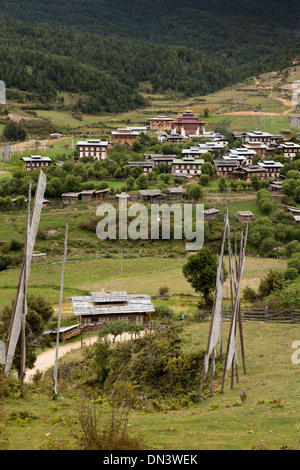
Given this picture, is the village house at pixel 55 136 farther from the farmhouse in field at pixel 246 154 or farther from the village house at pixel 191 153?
the farmhouse in field at pixel 246 154

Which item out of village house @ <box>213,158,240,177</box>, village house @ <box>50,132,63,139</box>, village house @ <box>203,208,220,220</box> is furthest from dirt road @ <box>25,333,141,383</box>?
village house @ <box>50,132,63,139</box>

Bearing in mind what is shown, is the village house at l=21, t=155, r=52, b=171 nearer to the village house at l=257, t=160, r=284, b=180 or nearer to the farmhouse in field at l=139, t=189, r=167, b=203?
the farmhouse in field at l=139, t=189, r=167, b=203

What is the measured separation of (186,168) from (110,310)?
150ft

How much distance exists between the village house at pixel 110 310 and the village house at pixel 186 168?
43.4m

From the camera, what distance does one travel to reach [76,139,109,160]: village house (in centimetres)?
8150

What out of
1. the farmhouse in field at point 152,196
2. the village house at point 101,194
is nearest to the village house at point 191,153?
the farmhouse in field at point 152,196

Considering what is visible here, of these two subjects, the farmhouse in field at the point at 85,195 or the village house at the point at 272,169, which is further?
the village house at the point at 272,169

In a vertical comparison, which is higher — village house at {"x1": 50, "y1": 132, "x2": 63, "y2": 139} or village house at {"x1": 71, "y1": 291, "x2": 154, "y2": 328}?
village house at {"x1": 71, "y1": 291, "x2": 154, "y2": 328}

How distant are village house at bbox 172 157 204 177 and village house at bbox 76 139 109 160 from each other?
12.2 metres

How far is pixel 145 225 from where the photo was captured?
58.8 m

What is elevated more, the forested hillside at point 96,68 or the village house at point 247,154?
the forested hillside at point 96,68

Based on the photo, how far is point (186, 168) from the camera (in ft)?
244

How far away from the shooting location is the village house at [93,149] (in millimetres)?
81500

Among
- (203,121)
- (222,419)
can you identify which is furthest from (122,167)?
(222,419)
